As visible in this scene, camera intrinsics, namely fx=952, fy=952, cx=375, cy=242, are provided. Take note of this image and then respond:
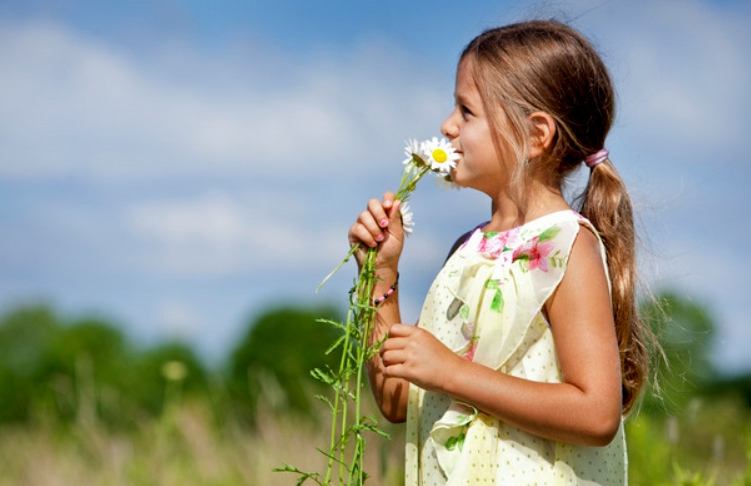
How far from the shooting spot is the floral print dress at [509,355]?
2.08 m

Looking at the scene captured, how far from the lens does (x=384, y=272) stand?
2.35 m

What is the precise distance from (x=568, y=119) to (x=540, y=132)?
0.28 ft

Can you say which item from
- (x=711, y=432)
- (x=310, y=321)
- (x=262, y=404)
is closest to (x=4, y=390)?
(x=310, y=321)

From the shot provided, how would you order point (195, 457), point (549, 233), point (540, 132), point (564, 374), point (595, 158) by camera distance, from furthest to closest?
point (195, 457) < point (595, 158) < point (540, 132) < point (549, 233) < point (564, 374)

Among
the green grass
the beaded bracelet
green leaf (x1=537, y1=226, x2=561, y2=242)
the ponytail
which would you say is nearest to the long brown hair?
the ponytail

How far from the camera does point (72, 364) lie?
10.4 meters

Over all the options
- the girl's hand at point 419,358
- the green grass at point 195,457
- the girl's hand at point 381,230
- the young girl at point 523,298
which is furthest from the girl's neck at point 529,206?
the green grass at point 195,457

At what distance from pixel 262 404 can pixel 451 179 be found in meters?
5.01

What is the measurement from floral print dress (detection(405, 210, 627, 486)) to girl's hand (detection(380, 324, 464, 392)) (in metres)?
0.11

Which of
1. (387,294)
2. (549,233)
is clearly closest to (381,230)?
(387,294)

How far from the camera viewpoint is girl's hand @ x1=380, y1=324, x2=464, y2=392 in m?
2.04

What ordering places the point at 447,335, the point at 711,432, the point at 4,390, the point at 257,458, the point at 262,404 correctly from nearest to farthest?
the point at 447,335
the point at 257,458
the point at 262,404
the point at 711,432
the point at 4,390

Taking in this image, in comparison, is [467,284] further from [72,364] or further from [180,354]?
[180,354]

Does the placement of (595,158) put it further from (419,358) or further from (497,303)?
(419,358)
